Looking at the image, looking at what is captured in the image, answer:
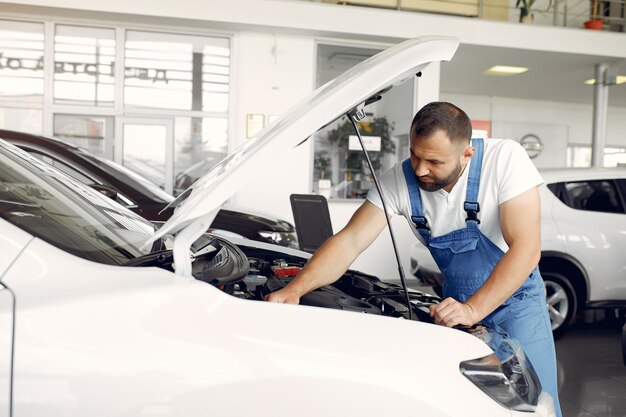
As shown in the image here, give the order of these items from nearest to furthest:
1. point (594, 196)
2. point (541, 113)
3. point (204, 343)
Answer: point (204, 343), point (594, 196), point (541, 113)

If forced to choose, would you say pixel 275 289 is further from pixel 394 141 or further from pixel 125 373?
pixel 394 141

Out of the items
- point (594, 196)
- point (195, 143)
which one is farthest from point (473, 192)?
point (195, 143)

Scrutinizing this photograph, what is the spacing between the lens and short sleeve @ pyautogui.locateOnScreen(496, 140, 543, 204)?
204cm

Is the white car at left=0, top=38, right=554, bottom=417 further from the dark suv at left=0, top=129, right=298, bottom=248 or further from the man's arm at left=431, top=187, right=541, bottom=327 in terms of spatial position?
the dark suv at left=0, top=129, right=298, bottom=248

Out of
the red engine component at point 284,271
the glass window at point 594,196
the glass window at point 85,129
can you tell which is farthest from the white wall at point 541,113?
the red engine component at point 284,271

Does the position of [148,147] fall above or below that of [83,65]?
below

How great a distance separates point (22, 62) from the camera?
7.93m

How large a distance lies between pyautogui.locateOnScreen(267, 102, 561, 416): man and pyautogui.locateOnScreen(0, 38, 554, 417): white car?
0.40 meters

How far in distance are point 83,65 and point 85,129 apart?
900 mm

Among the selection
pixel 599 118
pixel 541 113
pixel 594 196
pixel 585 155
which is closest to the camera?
pixel 594 196

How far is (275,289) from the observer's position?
6.61 feet

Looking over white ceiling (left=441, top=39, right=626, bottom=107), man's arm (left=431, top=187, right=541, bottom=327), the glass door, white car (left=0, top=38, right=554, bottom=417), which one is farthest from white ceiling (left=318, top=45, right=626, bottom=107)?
white car (left=0, top=38, right=554, bottom=417)

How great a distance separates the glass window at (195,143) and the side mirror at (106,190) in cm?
367

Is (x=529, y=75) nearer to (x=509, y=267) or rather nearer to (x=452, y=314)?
(x=509, y=267)
